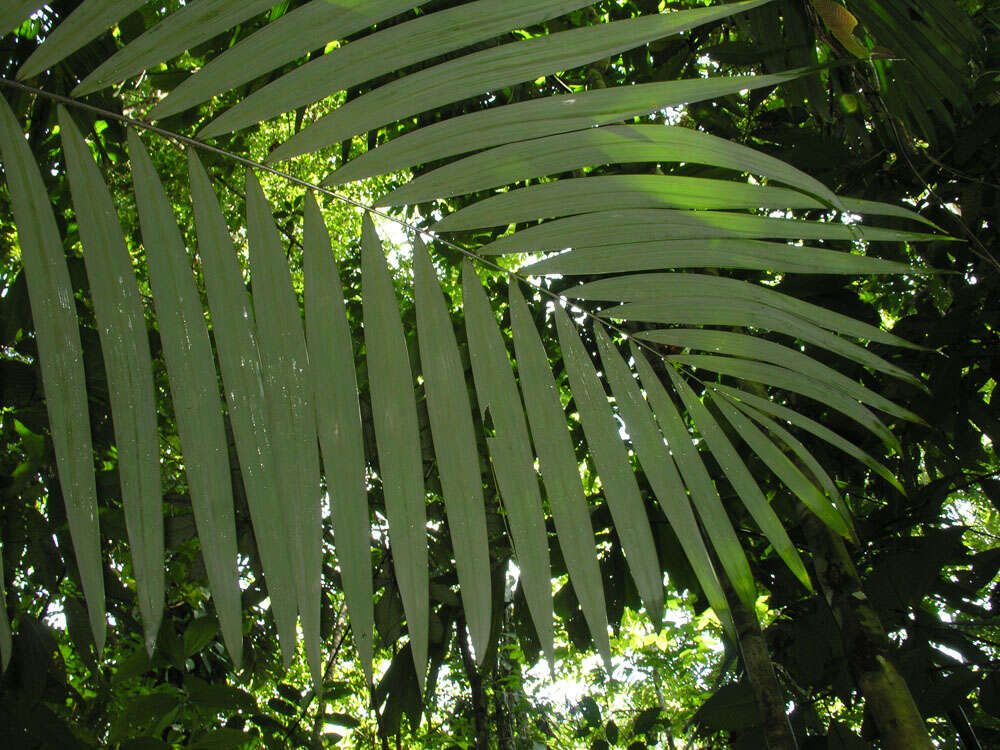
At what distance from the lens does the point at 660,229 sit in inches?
26.7

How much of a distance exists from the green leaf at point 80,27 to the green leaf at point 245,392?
113mm

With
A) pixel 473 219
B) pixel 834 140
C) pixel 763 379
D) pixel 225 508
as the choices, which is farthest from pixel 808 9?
pixel 225 508

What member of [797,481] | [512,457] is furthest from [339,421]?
[797,481]

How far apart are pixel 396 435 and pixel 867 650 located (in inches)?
36.1

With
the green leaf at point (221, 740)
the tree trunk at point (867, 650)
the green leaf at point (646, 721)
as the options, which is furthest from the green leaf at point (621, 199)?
the green leaf at point (646, 721)

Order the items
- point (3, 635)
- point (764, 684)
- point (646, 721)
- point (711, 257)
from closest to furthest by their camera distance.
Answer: point (3, 635) → point (711, 257) → point (764, 684) → point (646, 721)

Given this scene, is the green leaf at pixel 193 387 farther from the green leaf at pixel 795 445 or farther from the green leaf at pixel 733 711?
the green leaf at pixel 733 711

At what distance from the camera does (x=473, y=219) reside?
0.67m

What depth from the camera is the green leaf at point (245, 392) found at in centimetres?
51

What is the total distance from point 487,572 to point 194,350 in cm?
31

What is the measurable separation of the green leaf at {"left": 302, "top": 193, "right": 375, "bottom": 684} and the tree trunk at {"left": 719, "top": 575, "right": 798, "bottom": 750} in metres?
0.83

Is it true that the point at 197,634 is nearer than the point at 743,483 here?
No

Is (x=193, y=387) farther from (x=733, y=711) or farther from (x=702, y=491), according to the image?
(x=733, y=711)

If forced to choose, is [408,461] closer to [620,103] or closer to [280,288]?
[280,288]
